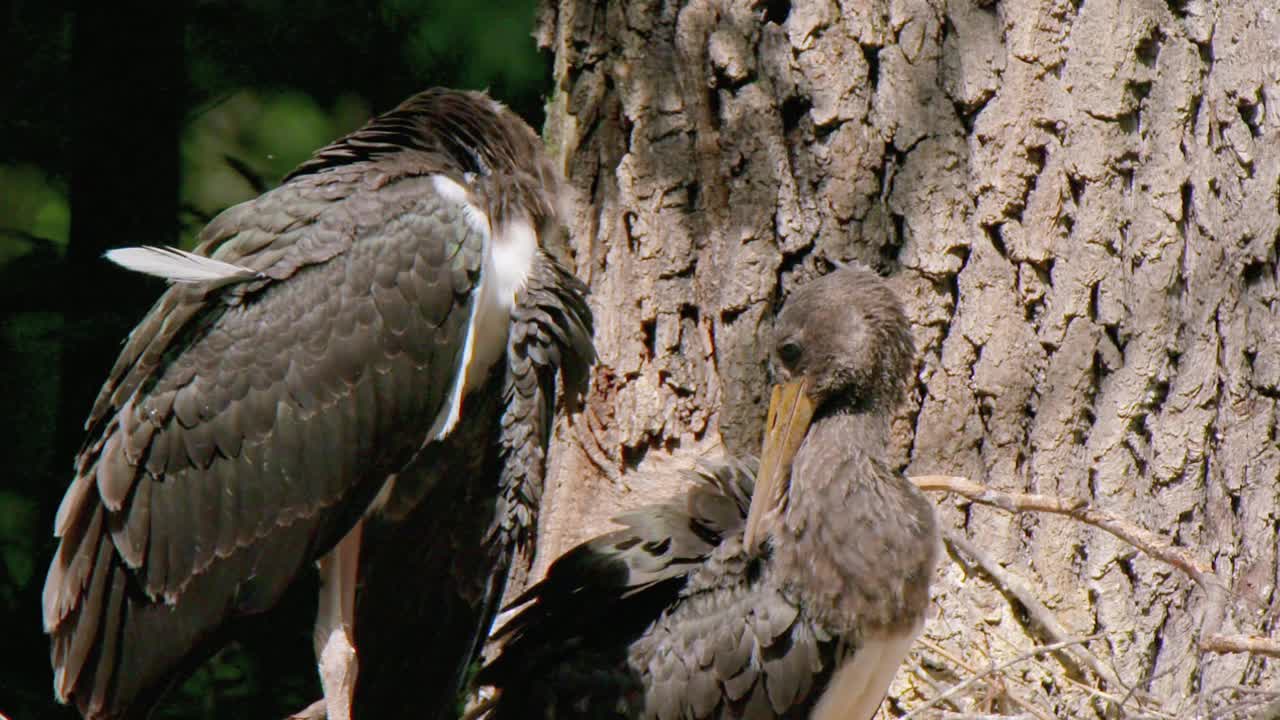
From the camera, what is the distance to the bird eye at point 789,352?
2.48 metres

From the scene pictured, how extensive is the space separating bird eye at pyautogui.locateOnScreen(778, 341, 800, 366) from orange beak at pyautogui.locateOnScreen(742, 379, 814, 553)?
4 cm

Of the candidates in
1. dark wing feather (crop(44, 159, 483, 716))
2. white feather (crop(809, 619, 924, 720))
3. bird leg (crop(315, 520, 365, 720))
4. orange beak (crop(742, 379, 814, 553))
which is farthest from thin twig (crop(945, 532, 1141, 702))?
bird leg (crop(315, 520, 365, 720))

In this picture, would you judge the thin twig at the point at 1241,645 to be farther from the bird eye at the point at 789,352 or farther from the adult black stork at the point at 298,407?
the adult black stork at the point at 298,407

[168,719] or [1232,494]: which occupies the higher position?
[1232,494]

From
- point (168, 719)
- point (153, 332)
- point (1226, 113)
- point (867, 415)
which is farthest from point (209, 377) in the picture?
point (1226, 113)

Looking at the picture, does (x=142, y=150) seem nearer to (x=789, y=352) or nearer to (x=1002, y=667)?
(x=789, y=352)

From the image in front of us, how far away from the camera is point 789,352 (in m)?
2.50

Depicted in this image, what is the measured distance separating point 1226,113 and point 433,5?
2077mm

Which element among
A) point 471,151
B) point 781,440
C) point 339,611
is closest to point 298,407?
point 339,611

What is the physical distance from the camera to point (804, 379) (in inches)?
98.9

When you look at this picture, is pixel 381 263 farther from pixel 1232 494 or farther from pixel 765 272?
pixel 1232 494

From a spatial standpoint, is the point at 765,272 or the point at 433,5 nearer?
the point at 765,272

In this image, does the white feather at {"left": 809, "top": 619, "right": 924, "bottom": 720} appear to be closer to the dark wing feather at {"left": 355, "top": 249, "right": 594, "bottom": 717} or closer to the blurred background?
the dark wing feather at {"left": 355, "top": 249, "right": 594, "bottom": 717}

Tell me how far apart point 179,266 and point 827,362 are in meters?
1.06
